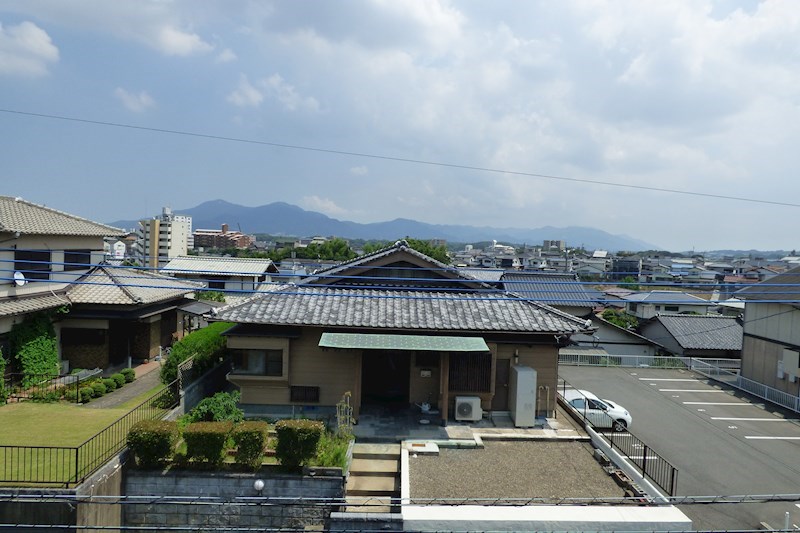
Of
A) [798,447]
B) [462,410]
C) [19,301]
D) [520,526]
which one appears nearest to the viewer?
[520,526]

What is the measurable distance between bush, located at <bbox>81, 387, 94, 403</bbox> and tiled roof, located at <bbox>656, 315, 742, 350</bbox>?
1374 inches

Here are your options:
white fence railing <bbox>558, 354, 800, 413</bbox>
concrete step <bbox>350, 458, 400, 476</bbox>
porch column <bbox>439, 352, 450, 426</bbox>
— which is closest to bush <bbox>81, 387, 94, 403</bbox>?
concrete step <bbox>350, 458, 400, 476</bbox>

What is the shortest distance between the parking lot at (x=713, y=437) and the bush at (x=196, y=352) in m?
15.8

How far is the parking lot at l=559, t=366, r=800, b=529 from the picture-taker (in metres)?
12.4

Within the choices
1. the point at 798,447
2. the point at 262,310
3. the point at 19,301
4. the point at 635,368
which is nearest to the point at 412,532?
the point at 262,310

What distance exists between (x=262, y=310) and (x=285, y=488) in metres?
6.27

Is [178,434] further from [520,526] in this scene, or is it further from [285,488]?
[520,526]

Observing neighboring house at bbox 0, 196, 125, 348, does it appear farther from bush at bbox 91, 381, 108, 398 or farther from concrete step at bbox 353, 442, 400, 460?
concrete step at bbox 353, 442, 400, 460

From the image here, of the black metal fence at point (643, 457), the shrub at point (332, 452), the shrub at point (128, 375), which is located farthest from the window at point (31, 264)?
the black metal fence at point (643, 457)

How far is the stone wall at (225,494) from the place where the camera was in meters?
11.4

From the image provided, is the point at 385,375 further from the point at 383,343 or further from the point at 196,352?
the point at 196,352

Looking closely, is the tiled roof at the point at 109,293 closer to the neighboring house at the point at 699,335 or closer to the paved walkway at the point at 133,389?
the paved walkway at the point at 133,389

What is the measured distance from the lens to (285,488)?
37.9 ft

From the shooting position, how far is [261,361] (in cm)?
1595
